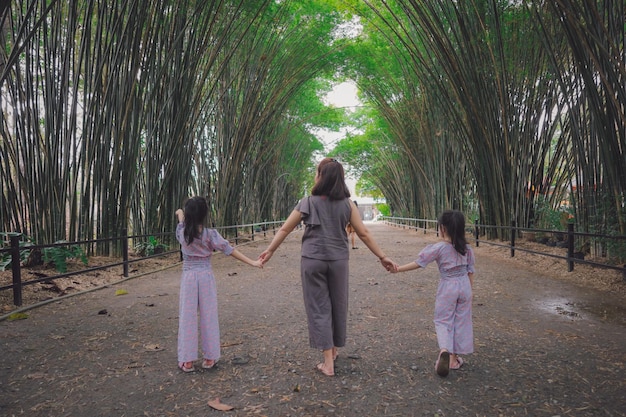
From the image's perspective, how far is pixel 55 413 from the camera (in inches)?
79.8

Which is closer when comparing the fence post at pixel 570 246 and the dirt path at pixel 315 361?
the dirt path at pixel 315 361

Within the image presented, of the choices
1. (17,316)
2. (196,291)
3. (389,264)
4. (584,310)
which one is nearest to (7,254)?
(17,316)

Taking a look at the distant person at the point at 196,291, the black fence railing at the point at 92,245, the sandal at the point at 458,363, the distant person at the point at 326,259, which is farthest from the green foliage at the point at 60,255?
the sandal at the point at 458,363

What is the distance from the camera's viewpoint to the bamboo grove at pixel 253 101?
5.30 m

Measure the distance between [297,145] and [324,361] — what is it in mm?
21625

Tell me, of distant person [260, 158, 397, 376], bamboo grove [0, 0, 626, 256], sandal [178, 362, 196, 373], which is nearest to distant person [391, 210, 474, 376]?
distant person [260, 158, 397, 376]

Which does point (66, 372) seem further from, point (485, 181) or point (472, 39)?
point (485, 181)

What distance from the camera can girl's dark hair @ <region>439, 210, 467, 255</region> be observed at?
2.51m

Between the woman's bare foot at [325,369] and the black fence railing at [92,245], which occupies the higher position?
the black fence railing at [92,245]

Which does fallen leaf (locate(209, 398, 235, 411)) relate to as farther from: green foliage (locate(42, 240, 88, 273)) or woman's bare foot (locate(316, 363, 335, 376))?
green foliage (locate(42, 240, 88, 273))

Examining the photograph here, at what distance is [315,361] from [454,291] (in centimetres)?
90

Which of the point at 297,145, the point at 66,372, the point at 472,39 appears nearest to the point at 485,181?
the point at 472,39

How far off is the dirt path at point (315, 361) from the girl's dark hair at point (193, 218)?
0.75m

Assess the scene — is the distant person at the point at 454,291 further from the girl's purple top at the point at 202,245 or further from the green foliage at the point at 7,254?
the green foliage at the point at 7,254
